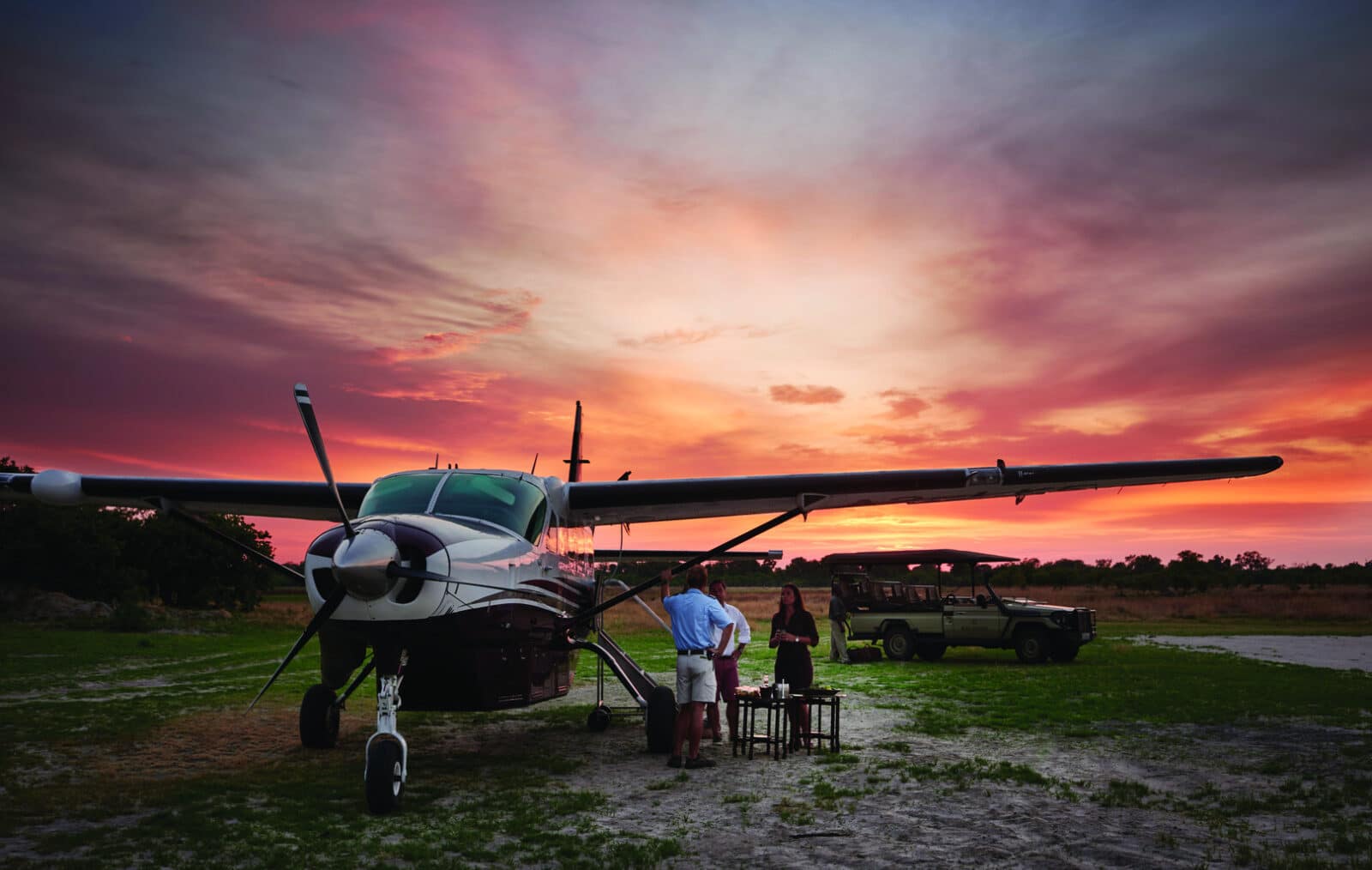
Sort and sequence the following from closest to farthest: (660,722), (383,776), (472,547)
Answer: (383,776) < (472,547) < (660,722)

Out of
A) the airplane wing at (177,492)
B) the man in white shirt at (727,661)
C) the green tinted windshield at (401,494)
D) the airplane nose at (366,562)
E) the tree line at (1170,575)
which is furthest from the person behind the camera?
the tree line at (1170,575)

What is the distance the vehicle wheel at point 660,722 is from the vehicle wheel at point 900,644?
12.5 m

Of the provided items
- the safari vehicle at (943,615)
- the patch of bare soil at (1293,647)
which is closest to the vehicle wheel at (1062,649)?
the safari vehicle at (943,615)

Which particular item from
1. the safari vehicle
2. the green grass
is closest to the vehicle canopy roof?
the safari vehicle

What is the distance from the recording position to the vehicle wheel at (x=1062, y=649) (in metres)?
19.3

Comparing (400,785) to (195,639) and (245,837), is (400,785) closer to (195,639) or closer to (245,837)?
(245,837)

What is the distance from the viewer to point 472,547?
740 cm

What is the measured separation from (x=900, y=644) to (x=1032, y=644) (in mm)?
2893

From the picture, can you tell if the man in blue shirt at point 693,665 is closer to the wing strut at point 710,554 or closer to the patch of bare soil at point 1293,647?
the wing strut at point 710,554

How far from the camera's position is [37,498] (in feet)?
35.7

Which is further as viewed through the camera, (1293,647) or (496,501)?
(1293,647)

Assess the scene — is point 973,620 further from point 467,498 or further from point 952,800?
point 467,498

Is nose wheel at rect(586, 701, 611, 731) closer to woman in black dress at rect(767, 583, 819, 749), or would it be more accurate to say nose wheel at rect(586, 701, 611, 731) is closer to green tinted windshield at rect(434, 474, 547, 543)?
woman in black dress at rect(767, 583, 819, 749)

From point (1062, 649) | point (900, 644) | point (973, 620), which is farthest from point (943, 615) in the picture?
point (1062, 649)
